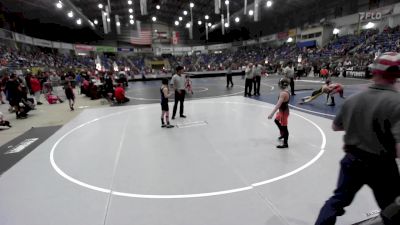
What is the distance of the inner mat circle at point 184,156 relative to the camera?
13.7 feet

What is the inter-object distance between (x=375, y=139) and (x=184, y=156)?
3910mm

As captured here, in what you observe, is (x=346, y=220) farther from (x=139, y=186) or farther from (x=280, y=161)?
(x=139, y=186)

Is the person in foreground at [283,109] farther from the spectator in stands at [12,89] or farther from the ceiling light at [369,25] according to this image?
the ceiling light at [369,25]

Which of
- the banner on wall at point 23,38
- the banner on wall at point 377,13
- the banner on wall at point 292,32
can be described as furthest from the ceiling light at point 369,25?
the banner on wall at point 23,38

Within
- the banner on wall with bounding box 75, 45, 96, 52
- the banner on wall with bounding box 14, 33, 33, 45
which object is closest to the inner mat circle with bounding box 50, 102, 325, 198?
the banner on wall with bounding box 14, 33, 33, 45

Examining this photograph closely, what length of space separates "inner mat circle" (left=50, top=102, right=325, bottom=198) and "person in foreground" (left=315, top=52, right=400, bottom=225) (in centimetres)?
192

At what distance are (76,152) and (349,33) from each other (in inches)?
1444

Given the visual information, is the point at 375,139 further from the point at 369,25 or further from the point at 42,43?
the point at 42,43

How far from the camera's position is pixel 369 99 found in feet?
6.61

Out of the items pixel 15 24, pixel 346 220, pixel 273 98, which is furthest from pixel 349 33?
pixel 15 24

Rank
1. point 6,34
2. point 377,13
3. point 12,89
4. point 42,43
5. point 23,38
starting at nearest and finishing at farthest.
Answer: point 12,89 < point 6,34 < point 377,13 < point 23,38 < point 42,43

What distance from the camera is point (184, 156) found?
17.8ft

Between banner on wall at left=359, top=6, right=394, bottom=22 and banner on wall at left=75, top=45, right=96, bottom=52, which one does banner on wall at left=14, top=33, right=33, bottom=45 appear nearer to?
banner on wall at left=75, top=45, right=96, bottom=52

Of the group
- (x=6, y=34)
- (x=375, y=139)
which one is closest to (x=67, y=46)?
(x=6, y=34)
